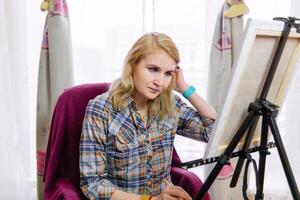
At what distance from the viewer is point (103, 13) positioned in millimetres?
1970

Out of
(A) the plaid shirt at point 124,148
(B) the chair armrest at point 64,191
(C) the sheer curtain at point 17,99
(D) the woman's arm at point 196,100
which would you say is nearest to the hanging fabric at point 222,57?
(D) the woman's arm at point 196,100

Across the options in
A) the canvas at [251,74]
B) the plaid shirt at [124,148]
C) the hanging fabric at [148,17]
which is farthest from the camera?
the hanging fabric at [148,17]

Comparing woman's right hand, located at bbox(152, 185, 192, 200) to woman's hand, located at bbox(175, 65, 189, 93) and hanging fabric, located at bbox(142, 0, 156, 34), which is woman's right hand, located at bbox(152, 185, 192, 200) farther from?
hanging fabric, located at bbox(142, 0, 156, 34)

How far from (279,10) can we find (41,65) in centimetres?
131

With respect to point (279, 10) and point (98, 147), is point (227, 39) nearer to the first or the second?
point (279, 10)

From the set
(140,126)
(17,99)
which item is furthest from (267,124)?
(17,99)

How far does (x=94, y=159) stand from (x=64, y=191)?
0.60 feet

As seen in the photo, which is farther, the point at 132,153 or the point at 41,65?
the point at 41,65

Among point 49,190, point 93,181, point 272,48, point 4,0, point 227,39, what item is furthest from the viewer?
point 4,0

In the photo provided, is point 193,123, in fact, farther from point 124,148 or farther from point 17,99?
point 17,99

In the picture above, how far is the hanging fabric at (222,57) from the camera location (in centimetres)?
173

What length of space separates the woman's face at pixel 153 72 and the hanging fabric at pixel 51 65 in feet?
2.28

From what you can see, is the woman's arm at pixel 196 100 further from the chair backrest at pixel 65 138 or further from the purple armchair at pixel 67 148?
the chair backrest at pixel 65 138

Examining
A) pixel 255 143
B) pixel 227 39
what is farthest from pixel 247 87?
pixel 227 39
